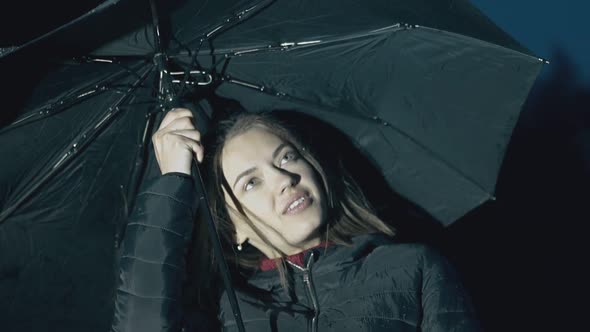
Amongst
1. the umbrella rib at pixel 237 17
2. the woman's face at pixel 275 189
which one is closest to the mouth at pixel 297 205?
the woman's face at pixel 275 189

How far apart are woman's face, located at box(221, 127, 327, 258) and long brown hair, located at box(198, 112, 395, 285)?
3cm

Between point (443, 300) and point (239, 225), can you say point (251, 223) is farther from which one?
point (443, 300)

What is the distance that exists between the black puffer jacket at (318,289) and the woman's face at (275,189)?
109mm

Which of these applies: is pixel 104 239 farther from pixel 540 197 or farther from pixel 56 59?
pixel 540 197

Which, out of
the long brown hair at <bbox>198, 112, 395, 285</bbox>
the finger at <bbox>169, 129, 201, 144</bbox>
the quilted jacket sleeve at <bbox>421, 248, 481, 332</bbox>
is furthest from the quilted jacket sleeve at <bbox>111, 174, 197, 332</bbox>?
the quilted jacket sleeve at <bbox>421, 248, 481, 332</bbox>

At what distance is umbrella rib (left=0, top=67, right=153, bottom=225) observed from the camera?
5.95 ft

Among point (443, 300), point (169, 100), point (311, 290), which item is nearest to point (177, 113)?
point (169, 100)

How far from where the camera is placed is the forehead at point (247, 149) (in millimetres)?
2029

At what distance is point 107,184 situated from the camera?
1.95 metres

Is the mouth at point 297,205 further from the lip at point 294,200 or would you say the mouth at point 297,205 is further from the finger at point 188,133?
the finger at point 188,133

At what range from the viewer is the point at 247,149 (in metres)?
2.05

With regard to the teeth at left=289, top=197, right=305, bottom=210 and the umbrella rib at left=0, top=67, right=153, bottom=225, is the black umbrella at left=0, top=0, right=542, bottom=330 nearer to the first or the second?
the umbrella rib at left=0, top=67, right=153, bottom=225

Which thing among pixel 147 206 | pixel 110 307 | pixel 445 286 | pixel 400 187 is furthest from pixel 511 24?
pixel 110 307

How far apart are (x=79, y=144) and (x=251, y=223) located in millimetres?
588
